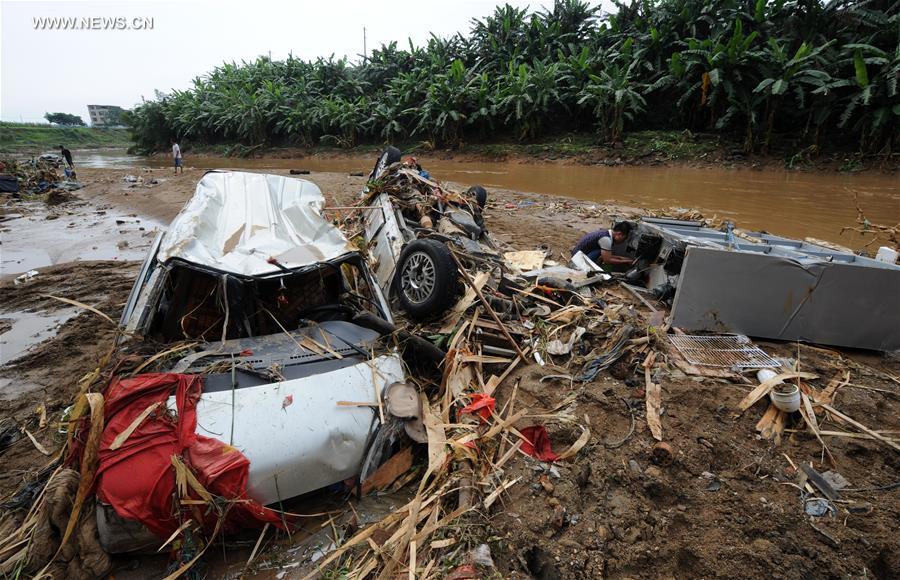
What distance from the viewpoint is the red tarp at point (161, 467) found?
2.23m

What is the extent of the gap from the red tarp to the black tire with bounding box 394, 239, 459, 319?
7.49 feet

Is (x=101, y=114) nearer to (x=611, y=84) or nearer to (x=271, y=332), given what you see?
(x=611, y=84)

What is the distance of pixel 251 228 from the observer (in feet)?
13.1

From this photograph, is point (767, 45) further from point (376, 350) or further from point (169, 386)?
point (169, 386)

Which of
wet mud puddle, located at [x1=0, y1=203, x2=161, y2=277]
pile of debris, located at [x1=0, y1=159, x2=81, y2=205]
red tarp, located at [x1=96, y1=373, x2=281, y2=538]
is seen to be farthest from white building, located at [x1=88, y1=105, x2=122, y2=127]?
red tarp, located at [x1=96, y1=373, x2=281, y2=538]

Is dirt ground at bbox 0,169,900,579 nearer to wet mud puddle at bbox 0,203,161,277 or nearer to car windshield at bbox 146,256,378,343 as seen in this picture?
car windshield at bbox 146,256,378,343

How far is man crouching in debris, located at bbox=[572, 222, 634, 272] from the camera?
604cm

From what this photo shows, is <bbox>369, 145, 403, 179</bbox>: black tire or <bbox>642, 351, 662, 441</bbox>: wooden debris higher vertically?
<bbox>369, 145, 403, 179</bbox>: black tire

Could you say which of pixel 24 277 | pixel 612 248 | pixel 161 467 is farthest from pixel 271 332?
pixel 24 277

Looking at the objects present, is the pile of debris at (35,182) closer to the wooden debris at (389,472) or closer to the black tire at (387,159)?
the black tire at (387,159)

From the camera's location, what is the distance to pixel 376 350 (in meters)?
3.33

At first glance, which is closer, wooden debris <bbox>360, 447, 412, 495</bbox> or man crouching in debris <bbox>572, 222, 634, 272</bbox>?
wooden debris <bbox>360, 447, 412, 495</bbox>

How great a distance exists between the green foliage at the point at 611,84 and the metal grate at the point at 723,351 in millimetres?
15452

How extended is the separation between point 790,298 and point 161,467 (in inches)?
201
